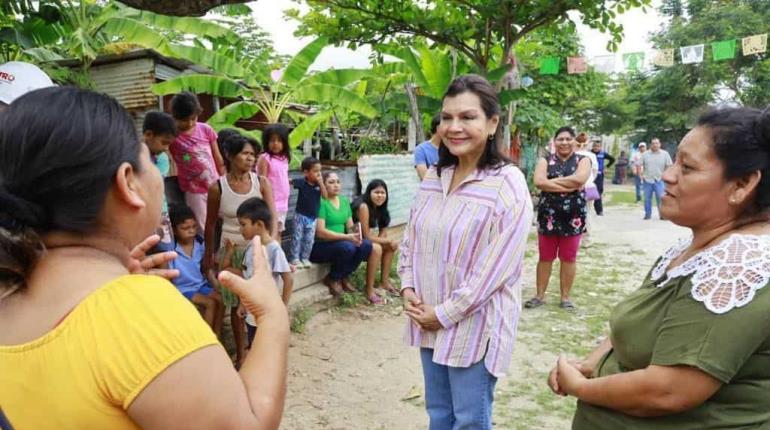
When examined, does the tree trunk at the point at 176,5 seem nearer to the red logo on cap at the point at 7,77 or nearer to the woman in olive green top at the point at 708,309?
the red logo on cap at the point at 7,77

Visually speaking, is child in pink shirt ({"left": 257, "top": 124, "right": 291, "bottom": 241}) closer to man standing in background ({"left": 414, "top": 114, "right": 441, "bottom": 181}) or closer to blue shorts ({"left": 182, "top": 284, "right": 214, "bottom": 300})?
blue shorts ({"left": 182, "top": 284, "right": 214, "bottom": 300})

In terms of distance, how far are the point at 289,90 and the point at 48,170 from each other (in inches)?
289

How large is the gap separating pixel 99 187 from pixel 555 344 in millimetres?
4061

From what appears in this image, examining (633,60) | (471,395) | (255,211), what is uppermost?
(633,60)

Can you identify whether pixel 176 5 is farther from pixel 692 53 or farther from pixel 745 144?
pixel 692 53

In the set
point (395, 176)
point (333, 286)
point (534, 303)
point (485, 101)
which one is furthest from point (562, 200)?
point (485, 101)

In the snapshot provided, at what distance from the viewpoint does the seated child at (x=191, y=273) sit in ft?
12.1

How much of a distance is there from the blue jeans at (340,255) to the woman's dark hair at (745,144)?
410cm

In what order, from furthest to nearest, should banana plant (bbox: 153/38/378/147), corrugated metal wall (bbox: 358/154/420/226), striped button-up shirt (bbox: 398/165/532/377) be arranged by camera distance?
1. banana plant (bbox: 153/38/378/147)
2. corrugated metal wall (bbox: 358/154/420/226)
3. striped button-up shirt (bbox: 398/165/532/377)

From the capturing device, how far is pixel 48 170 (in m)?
0.84

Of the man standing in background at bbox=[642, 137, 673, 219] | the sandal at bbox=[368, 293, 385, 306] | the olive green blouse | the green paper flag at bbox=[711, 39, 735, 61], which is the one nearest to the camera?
the olive green blouse

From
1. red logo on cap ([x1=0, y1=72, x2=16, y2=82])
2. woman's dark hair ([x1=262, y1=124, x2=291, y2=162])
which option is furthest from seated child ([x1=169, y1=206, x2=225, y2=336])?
red logo on cap ([x1=0, y1=72, x2=16, y2=82])

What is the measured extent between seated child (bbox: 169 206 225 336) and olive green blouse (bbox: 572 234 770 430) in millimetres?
2905

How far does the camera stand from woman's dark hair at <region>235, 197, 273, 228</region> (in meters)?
3.71
